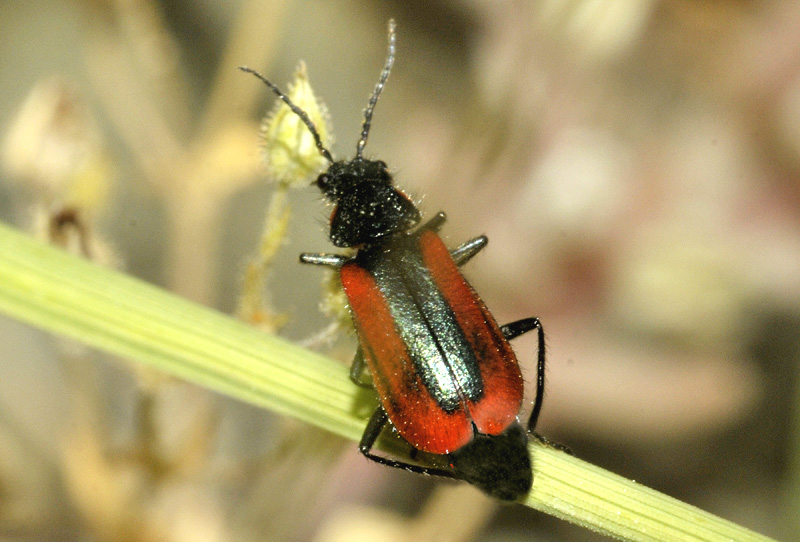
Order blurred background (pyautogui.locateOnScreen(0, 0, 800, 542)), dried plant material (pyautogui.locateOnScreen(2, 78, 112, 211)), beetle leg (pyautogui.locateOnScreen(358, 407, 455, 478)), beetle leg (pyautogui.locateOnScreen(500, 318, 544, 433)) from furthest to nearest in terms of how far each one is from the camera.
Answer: blurred background (pyautogui.locateOnScreen(0, 0, 800, 542)), dried plant material (pyautogui.locateOnScreen(2, 78, 112, 211)), beetle leg (pyautogui.locateOnScreen(500, 318, 544, 433)), beetle leg (pyautogui.locateOnScreen(358, 407, 455, 478))

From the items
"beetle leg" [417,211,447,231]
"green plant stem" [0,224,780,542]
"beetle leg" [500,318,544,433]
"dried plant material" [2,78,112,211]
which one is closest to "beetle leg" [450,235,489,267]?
"beetle leg" [417,211,447,231]

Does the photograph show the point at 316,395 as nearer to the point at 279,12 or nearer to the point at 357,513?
the point at 357,513

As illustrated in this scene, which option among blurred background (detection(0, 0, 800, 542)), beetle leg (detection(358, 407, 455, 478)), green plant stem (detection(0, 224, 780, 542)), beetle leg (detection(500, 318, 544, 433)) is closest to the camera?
green plant stem (detection(0, 224, 780, 542))

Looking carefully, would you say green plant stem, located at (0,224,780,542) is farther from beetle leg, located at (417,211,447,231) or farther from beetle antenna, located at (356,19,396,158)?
beetle antenna, located at (356,19,396,158)

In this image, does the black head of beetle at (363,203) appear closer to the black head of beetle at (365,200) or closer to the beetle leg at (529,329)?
the black head of beetle at (365,200)

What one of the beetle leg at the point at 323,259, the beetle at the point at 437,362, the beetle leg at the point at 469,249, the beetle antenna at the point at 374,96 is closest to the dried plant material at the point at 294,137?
the beetle at the point at 437,362

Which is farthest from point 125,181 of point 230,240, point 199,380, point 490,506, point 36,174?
point 199,380

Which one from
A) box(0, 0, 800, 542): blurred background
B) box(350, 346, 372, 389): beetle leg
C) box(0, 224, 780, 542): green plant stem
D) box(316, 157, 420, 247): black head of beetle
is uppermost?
box(0, 224, 780, 542): green plant stem

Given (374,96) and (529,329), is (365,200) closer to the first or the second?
(374,96)
